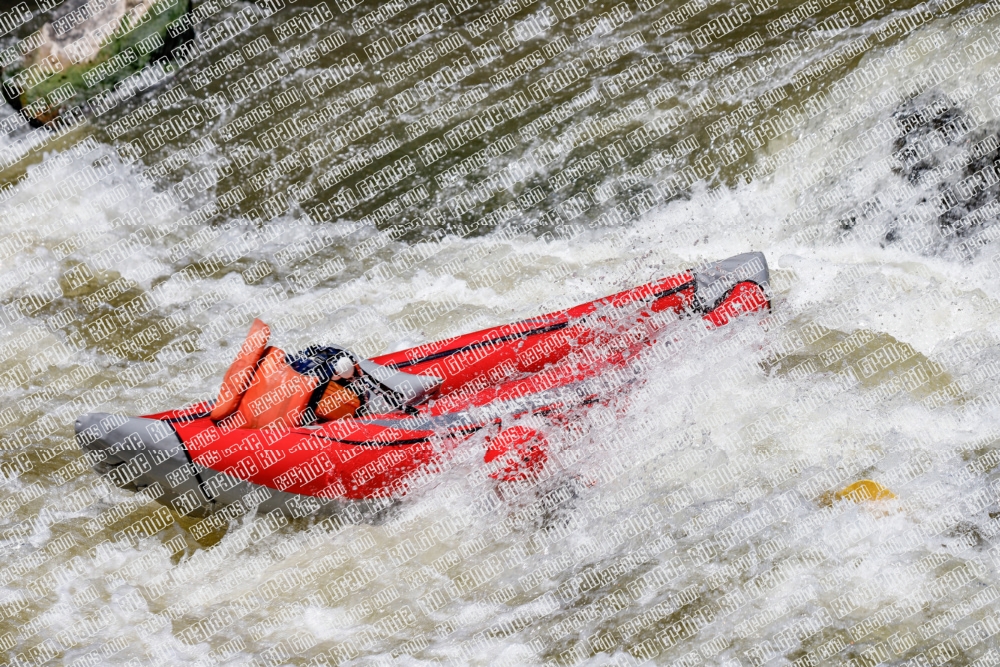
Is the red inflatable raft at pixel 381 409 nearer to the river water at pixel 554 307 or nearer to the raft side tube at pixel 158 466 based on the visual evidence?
the raft side tube at pixel 158 466

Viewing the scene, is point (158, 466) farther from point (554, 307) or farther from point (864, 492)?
point (864, 492)

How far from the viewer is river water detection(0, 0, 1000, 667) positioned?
486cm

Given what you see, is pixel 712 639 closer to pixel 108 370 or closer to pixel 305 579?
pixel 305 579

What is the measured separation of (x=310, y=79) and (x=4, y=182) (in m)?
2.47


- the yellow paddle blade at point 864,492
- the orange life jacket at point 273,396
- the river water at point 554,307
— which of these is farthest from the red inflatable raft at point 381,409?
the yellow paddle blade at point 864,492

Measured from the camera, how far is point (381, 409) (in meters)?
5.15

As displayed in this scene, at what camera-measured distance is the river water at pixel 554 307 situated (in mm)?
4863

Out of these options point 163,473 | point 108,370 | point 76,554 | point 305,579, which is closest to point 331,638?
point 305,579

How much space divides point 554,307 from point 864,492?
93.9 inches

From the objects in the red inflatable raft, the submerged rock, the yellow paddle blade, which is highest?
the submerged rock

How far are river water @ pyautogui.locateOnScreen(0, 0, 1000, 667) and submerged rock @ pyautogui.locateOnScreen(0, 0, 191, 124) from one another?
0.24 metres

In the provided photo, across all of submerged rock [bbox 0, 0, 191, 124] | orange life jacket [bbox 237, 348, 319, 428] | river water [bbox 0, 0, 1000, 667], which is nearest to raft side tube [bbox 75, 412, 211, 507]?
orange life jacket [bbox 237, 348, 319, 428]

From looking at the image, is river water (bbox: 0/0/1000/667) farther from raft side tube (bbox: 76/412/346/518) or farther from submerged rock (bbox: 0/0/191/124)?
raft side tube (bbox: 76/412/346/518)

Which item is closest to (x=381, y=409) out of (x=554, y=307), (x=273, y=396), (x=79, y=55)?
(x=273, y=396)
